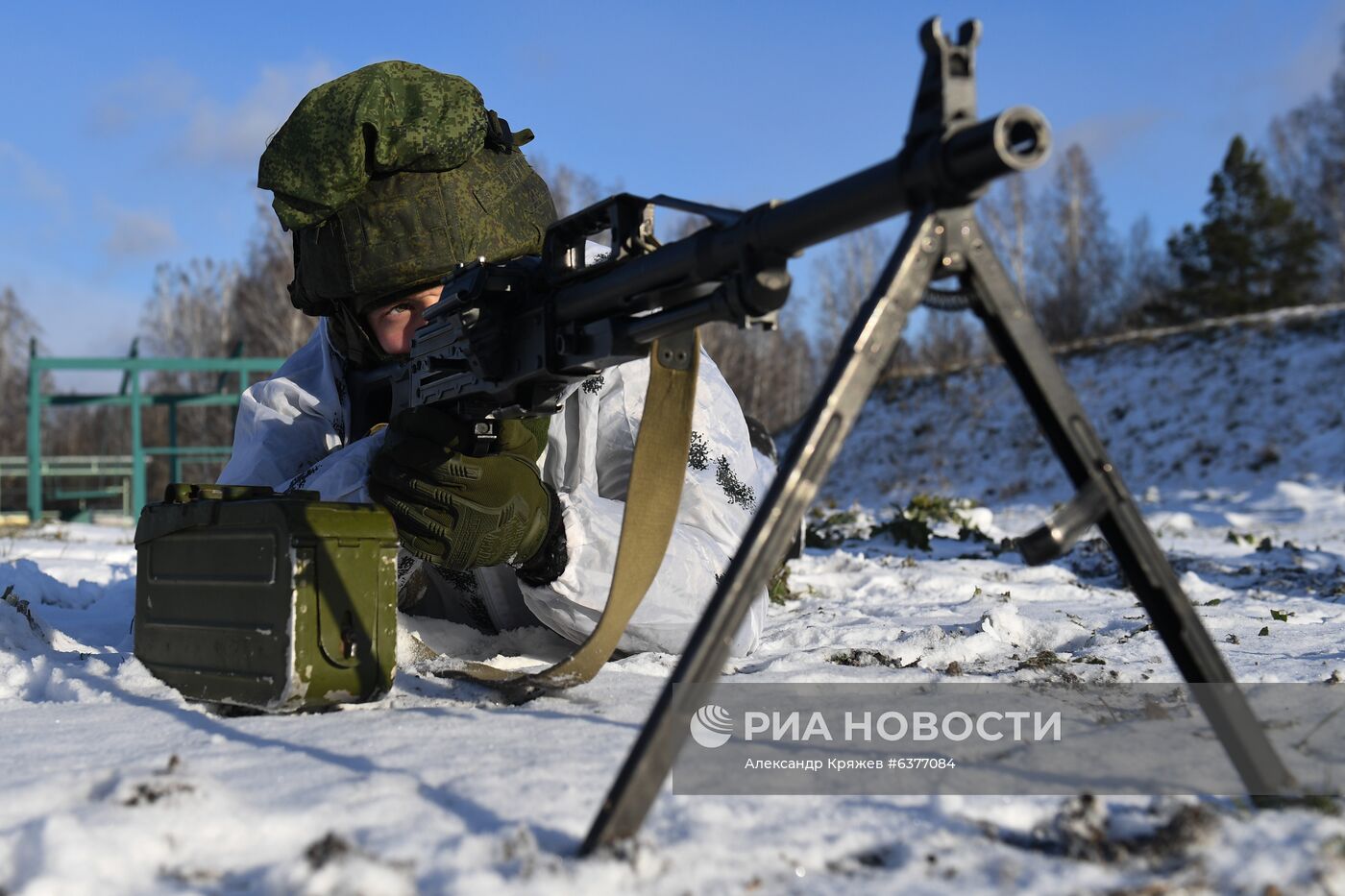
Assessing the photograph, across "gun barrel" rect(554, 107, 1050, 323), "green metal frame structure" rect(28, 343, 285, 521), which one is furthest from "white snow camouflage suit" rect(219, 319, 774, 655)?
"green metal frame structure" rect(28, 343, 285, 521)

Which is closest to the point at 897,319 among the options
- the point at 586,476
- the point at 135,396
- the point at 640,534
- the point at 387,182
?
the point at 640,534

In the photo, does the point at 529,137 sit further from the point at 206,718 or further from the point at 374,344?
the point at 206,718

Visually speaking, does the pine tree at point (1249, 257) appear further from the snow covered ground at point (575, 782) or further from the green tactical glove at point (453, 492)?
the green tactical glove at point (453, 492)

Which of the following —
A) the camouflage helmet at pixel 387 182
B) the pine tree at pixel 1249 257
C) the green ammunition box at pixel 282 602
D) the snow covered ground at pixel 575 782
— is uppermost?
the pine tree at pixel 1249 257

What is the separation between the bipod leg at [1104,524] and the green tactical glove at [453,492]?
1417 millimetres

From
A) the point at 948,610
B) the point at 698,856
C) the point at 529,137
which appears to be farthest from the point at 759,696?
Result: the point at 529,137

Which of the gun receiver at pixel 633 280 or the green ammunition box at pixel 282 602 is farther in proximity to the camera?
the green ammunition box at pixel 282 602

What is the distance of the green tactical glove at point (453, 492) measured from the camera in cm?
252

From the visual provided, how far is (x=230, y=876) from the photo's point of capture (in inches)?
53.5

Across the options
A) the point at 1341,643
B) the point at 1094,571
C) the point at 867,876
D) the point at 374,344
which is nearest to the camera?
the point at 867,876

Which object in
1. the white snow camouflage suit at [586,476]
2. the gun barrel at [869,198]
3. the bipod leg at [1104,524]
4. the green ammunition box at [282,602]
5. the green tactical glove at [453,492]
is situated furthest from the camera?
the white snow camouflage suit at [586,476]

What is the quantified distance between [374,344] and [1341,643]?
301 cm

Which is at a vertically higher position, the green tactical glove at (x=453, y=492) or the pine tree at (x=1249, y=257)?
the pine tree at (x=1249, y=257)

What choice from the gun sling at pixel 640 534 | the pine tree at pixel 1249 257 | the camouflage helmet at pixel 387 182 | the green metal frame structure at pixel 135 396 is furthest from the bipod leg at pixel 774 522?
the pine tree at pixel 1249 257
